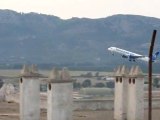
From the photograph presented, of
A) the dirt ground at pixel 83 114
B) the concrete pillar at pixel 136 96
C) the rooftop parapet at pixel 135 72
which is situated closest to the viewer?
the concrete pillar at pixel 136 96

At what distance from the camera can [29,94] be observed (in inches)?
1177

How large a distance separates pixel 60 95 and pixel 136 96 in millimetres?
6771

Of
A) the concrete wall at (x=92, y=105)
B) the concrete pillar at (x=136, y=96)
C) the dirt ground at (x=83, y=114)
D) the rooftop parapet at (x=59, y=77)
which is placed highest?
the rooftop parapet at (x=59, y=77)

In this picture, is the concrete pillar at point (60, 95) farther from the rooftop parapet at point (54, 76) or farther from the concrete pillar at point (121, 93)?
the concrete pillar at point (121, 93)

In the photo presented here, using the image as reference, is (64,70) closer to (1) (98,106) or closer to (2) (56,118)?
(2) (56,118)

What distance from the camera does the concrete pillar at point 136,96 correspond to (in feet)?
106

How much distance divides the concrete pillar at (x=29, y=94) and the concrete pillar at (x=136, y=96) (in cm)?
591

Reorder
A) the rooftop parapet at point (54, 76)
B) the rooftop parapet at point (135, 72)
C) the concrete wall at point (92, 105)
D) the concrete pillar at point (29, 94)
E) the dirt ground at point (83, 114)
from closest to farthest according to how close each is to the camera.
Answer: the rooftop parapet at point (54, 76) < the concrete pillar at point (29, 94) < the rooftop parapet at point (135, 72) < the dirt ground at point (83, 114) < the concrete wall at point (92, 105)

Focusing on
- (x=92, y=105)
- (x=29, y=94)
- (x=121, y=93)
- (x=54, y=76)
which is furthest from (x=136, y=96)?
(x=92, y=105)

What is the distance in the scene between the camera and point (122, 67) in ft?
111

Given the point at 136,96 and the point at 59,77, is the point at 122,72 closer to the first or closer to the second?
the point at 136,96

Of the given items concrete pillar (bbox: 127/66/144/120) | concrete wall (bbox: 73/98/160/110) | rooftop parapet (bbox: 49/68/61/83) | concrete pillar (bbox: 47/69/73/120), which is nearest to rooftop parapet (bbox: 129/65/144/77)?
concrete pillar (bbox: 127/66/144/120)

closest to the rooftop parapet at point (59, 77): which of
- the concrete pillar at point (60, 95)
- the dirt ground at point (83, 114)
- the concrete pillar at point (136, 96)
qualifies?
the concrete pillar at point (60, 95)

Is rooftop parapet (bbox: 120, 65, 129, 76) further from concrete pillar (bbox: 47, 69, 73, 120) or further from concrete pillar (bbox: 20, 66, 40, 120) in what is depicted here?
concrete pillar (bbox: 47, 69, 73, 120)
